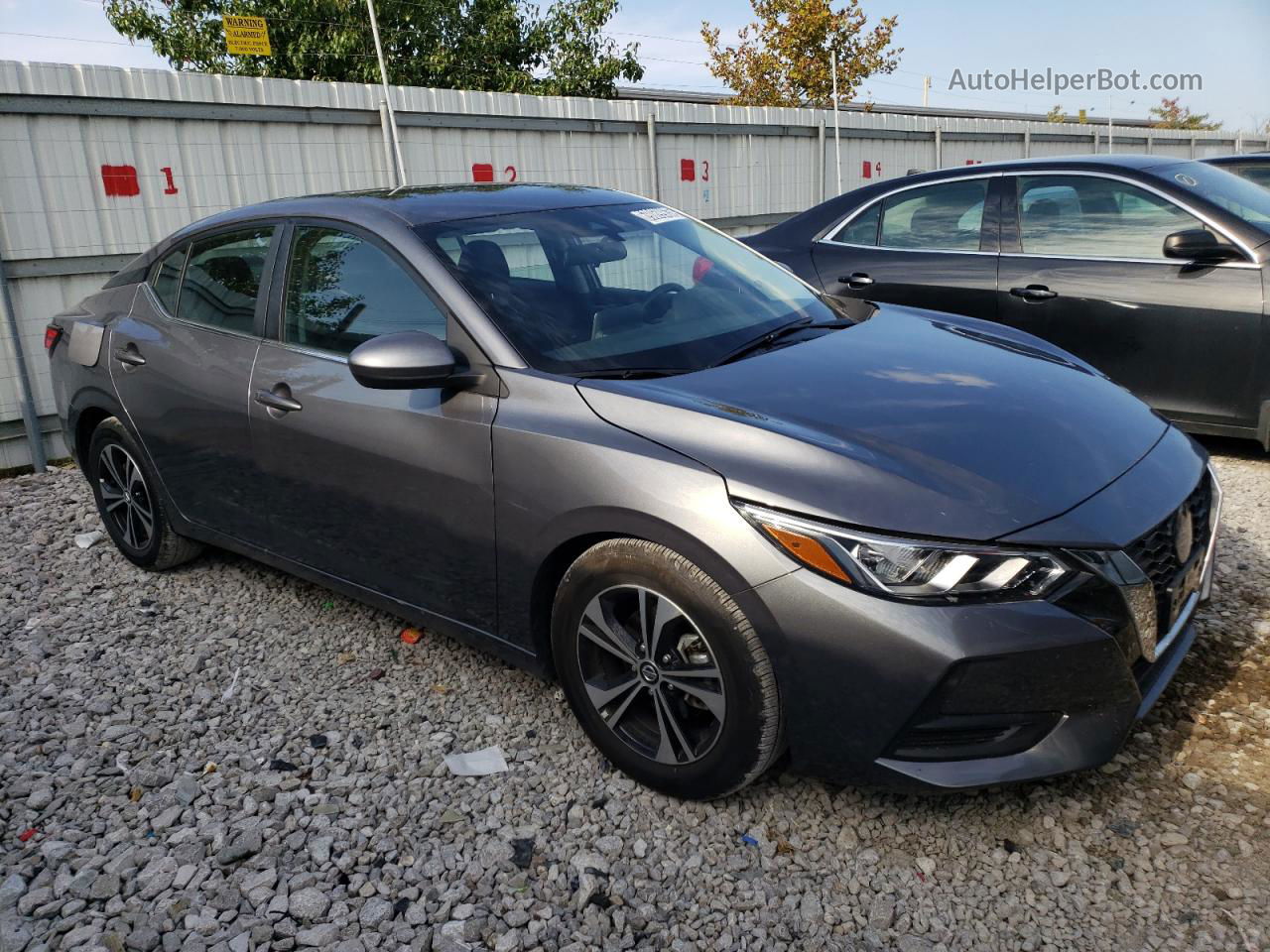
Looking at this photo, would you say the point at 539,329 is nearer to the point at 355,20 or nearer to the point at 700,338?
the point at 700,338

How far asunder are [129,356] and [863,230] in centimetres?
409

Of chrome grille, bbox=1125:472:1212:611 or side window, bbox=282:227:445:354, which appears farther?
side window, bbox=282:227:445:354

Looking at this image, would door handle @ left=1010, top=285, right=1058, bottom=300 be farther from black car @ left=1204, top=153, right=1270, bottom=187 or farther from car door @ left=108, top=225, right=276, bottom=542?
car door @ left=108, top=225, right=276, bottom=542

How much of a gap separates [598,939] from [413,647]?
5.62ft

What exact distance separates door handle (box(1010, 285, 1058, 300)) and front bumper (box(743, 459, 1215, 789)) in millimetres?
3384

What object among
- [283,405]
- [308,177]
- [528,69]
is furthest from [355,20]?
[283,405]

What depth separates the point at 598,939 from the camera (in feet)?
7.56

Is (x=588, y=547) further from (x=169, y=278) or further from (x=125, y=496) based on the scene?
(x=125, y=496)

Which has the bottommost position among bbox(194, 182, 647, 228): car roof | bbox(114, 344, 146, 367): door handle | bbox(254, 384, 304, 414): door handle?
bbox(254, 384, 304, 414): door handle

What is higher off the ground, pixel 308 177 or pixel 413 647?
pixel 308 177

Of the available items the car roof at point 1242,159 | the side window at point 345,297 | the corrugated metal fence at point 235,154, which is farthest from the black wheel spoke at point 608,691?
the car roof at point 1242,159

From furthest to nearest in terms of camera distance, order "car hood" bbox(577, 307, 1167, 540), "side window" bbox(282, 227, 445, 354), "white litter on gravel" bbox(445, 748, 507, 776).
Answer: "side window" bbox(282, 227, 445, 354) < "white litter on gravel" bbox(445, 748, 507, 776) < "car hood" bbox(577, 307, 1167, 540)

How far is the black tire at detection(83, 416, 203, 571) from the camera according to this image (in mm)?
4391

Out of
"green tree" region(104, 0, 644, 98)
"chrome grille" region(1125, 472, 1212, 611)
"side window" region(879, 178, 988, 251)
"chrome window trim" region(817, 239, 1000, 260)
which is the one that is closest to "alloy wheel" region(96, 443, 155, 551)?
"chrome grille" region(1125, 472, 1212, 611)
